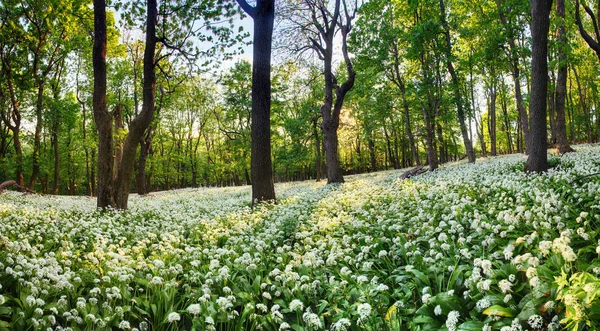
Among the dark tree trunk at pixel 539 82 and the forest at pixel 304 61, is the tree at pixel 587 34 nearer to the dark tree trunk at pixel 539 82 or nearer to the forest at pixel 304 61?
the forest at pixel 304 61

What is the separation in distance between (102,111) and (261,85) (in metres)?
5.57

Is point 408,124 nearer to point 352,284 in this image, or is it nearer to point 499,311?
point 352,284

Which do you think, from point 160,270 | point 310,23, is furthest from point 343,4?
point 160,270

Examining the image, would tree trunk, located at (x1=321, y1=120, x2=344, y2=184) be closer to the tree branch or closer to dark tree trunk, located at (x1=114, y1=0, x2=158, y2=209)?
the tree branch

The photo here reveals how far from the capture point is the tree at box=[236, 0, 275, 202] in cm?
1098

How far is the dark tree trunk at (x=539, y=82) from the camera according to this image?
970 cm

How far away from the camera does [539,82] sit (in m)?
9.78

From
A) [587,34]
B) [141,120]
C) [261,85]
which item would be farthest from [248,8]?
[587,34]

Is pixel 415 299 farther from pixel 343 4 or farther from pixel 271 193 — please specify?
pixel 343 4

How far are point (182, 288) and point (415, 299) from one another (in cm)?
327

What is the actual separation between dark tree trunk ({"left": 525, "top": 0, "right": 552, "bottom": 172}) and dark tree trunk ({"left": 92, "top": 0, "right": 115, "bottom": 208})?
45.9ft

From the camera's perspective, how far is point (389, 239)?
5582 mm

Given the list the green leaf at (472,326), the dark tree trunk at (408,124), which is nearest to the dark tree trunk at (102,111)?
the green leaf at (472,326)

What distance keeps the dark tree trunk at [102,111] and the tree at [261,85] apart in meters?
4.75
